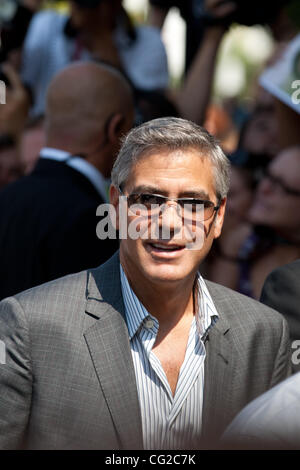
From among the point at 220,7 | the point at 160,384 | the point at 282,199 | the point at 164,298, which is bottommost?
the point at 160,384

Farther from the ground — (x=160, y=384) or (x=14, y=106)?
(x=14, y=106)

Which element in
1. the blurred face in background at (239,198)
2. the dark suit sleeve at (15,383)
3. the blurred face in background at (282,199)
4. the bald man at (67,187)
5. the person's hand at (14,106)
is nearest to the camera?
the dark suit sleeve at (15,383)

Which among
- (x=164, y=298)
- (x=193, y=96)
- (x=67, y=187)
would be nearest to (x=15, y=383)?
(x=164, y=298)

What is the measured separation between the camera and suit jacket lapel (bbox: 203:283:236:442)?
7.98 feet

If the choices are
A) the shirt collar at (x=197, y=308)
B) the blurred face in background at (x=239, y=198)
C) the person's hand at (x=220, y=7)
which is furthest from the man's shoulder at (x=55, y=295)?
the person's hand at (x=220, y=7)

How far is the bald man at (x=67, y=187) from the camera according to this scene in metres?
3.50

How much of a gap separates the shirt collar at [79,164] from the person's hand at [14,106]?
5.46 feet

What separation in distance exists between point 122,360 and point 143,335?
0.43 ft

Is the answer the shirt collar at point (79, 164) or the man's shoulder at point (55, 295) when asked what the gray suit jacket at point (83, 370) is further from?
the shirt collar at point (79, 164)

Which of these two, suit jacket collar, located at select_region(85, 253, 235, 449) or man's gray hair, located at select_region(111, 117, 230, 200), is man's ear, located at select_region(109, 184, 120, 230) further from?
suit jacket collar, located at select_region(85, 253, 235, 449)

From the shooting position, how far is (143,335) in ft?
8.19

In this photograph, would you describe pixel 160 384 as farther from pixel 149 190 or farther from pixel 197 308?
pixel 149 190

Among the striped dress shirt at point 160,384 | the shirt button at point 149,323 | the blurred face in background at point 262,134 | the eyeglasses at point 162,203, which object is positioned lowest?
the striped dress shirt at point 160,384
